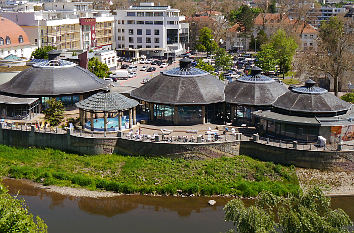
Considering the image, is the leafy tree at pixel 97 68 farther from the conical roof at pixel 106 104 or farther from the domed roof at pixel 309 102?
the domed roof at pixel 309 102

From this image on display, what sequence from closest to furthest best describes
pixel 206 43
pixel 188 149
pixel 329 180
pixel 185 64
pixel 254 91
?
pixel 329 180
pixel 188 149
pixel 254 91
pixel 185 64
pixel 206 43

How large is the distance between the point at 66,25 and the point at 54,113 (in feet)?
184

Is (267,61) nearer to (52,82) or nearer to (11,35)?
(52,82)

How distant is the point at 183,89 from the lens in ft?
175

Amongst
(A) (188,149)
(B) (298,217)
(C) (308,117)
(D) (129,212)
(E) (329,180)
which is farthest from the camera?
(C) (308,117)

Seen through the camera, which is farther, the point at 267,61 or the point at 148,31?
the point at 148,31

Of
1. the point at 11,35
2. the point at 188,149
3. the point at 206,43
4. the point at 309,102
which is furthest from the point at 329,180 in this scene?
the point at 206,43

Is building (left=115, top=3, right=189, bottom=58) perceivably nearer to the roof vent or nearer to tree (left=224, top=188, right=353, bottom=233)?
the roof vent

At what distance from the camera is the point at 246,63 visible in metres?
109

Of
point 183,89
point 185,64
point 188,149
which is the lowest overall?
point 188,149

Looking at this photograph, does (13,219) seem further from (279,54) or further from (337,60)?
(279,54)

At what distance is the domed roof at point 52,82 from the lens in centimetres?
5747

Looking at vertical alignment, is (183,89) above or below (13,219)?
above

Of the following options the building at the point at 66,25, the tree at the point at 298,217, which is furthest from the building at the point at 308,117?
the building at the point at 66,25
